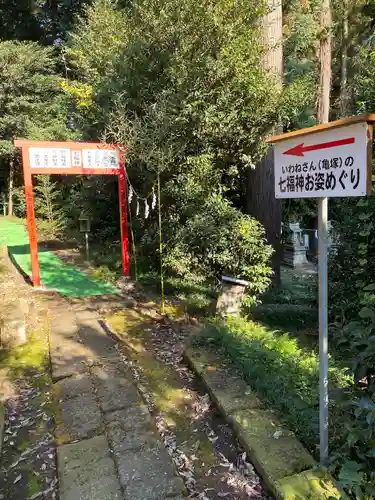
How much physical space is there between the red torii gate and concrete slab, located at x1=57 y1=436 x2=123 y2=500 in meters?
4.28

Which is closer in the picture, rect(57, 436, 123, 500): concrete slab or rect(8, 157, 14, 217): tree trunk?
rect(57, 436, 123, 500): concrete slab

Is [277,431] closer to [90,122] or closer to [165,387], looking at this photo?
[165,387]

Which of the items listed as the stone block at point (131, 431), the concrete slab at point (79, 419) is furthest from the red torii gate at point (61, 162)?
the stone block at point (131, 431)

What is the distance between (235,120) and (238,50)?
36.0 inches

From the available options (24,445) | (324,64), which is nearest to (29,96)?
(324,64)

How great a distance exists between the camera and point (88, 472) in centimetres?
215

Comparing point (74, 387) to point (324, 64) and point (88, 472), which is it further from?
point (324, 64)

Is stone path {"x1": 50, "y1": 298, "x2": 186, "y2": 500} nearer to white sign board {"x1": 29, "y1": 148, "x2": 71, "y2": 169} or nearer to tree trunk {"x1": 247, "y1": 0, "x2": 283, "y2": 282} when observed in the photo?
white sign board {"x1": 29, "y1": 148, "x2": 71, "y2": 169}

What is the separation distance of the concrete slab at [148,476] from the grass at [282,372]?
0.77 meters

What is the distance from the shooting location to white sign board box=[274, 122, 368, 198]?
1591 mm

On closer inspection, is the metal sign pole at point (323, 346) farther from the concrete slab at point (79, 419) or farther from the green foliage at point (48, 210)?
the green foliage at point (48, 210)

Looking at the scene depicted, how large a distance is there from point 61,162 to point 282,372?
4850 mm

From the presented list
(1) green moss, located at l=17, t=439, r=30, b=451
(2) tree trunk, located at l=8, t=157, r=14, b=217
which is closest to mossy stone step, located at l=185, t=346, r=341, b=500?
(1) green moss, located at l=17, t=439, r=30, b=451

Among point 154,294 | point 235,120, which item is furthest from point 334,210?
point 154,294
